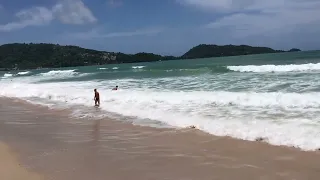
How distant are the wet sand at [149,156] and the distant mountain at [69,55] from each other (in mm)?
110566

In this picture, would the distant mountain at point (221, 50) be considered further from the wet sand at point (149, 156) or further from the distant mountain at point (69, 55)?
the wet sand at point (149, 156)

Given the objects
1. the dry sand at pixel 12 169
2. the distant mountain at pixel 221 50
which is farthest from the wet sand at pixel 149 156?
the distant mountain at pixel 221 50

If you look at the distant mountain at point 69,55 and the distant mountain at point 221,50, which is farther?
the distant mountain at point 221,50

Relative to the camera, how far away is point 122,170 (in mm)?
5934

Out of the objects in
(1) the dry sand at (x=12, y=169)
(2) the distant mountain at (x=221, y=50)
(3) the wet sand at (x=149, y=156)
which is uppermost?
(2) the distant mountain at (x=221, y=50)

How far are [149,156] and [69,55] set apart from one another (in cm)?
12810

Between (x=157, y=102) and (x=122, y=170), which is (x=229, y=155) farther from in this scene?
(x=157, y=102)

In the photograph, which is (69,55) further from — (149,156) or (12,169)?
(12,169)

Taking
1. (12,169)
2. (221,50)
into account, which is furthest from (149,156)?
(221,50)

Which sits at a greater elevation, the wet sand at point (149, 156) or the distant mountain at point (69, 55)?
the distant mountain at point (69, 55)

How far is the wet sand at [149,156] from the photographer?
5.66m

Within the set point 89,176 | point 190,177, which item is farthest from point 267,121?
point 89,176

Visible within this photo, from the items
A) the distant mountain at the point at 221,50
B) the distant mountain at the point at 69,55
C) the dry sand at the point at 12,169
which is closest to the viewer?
the dry sand at the point at 12,169

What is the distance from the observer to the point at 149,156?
22.2 feet
